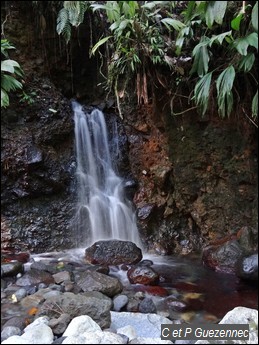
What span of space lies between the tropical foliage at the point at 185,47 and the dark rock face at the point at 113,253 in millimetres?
2015

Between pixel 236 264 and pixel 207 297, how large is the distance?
67 centimetres

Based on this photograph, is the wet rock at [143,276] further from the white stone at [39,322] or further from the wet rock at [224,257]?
the white stone at [39,322]

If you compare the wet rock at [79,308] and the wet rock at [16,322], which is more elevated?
the wet rock at [79,308]

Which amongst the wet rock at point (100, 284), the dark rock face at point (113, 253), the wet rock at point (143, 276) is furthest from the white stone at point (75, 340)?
the dark rock face at point (113, 253)

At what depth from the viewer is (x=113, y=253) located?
4.10m

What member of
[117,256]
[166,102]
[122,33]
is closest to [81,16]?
[122,33]

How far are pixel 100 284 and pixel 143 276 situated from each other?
0.60 meters

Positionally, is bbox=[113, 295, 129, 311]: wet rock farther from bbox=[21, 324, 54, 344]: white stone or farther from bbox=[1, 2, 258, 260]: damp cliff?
bbox=[1, 2, 258, 260]: damp cliff

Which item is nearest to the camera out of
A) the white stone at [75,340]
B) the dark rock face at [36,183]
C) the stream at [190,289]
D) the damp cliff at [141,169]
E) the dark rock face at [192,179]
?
the white stone at [75,340]

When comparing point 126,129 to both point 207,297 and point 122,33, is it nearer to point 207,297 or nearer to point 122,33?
point 122,33

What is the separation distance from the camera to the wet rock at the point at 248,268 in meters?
3.36

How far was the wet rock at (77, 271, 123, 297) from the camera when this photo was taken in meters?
3.13

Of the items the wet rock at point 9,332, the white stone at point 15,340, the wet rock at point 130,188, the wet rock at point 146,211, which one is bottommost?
the wet rock at point 9,332

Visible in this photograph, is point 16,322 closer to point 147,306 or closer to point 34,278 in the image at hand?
point 34,278
